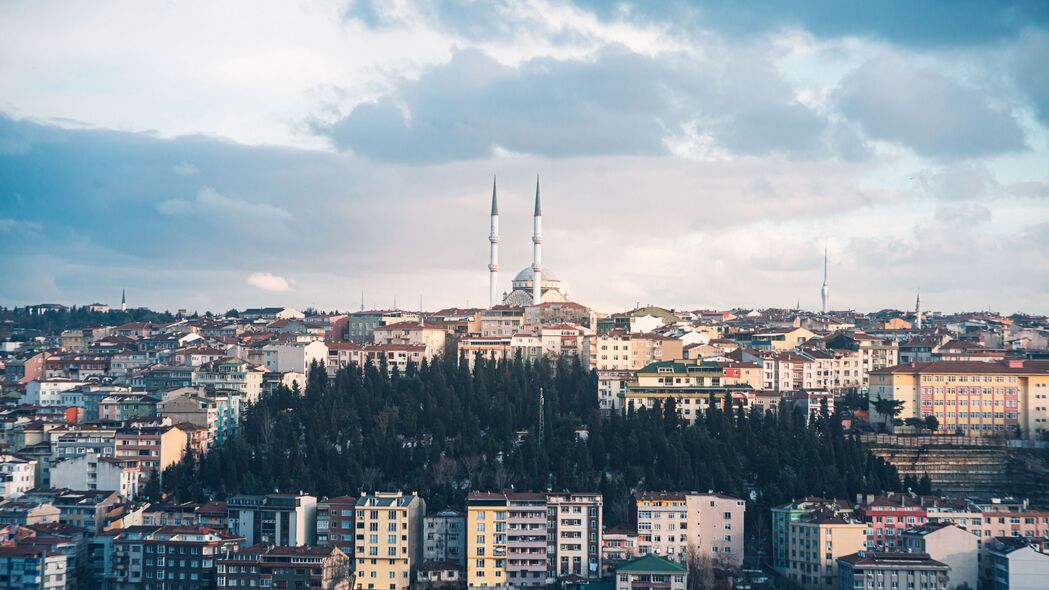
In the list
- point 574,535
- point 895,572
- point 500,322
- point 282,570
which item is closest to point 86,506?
point 282,570

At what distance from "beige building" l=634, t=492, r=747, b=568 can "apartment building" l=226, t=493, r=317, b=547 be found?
9409 millimetres

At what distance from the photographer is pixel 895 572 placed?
38.7 m

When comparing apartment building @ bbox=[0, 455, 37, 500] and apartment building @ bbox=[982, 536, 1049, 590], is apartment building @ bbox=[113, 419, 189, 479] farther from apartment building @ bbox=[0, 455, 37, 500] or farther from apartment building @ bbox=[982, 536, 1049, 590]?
Answer: apartment building @ bbox=[982, 536, 1049, 590]

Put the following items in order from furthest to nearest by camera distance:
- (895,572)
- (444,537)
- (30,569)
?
(444,537), (30,569), (895,572)

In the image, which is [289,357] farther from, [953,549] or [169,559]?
[953,549]

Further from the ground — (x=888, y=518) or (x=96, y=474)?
(x=96, y=474)

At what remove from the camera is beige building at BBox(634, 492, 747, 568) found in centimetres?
4166

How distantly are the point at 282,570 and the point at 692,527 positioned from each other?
37.7 feet

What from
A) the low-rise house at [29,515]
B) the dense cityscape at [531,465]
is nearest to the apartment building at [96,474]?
the dense cityscape at [531,465]

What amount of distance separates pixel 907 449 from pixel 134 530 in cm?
2498

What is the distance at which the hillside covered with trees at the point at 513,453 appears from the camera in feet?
146

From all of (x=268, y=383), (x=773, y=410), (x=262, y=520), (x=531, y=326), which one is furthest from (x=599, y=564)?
(x=531, y=326)

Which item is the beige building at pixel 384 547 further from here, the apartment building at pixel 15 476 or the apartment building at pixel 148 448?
the apartment building at pixel 15 476

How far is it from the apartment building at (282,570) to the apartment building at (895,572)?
A: 13.5 m
